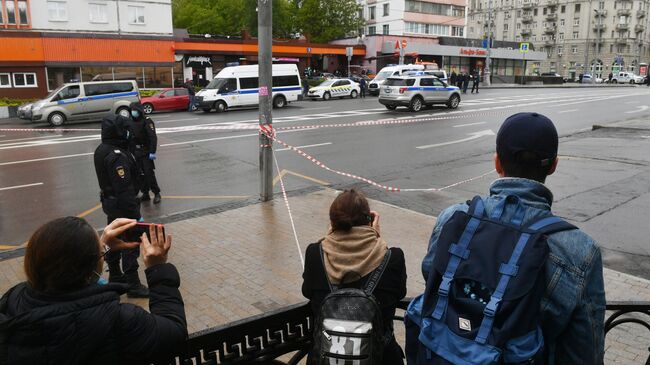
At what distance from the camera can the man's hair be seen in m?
1.95

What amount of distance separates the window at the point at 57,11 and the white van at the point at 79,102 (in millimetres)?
17703

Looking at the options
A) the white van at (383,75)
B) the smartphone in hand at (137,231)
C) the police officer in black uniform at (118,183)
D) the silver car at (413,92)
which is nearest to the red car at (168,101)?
the silver car at (413,92)

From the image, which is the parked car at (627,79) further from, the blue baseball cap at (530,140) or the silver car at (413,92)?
the blue baseball cap at (530,140)

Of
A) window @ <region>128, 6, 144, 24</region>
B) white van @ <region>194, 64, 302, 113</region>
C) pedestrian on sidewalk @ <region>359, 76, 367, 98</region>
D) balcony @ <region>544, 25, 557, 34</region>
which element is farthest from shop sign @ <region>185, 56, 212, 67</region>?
balcony @ <region>544, 25, 557, 34</region>

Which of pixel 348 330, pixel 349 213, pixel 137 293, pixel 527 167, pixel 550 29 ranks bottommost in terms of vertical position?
pixel 137 293

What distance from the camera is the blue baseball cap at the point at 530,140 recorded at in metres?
1.94

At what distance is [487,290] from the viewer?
5.70 feet

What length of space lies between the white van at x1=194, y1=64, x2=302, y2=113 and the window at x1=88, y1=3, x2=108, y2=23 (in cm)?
1786

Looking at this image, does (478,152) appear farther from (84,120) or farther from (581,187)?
(84,120)

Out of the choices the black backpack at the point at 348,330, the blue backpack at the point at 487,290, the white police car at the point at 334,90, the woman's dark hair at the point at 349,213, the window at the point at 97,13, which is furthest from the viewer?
the window at the point at 97,13

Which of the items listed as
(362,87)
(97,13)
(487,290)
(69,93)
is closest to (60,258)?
(487,290)

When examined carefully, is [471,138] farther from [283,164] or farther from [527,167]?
[527,167]

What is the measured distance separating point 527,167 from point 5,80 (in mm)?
39452

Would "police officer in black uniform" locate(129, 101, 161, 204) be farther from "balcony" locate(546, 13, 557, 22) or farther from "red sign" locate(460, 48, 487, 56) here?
"balcony" locate(546, 13, 557, 22)
